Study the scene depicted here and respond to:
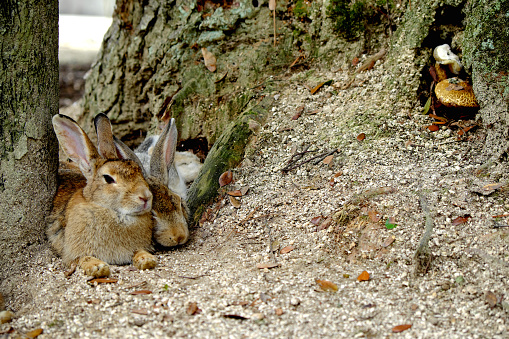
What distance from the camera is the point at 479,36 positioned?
12.1 ft

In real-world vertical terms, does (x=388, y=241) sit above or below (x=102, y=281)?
above

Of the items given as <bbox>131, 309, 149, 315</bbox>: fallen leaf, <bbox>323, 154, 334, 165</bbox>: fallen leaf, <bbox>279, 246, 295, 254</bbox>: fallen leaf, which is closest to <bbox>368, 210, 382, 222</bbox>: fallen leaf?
<bbox>279, 246, 295, 254</bbox>: fallen leaf

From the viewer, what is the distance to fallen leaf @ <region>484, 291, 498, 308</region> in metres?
2.70

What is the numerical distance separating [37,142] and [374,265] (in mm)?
2569

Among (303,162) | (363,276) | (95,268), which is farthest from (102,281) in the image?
(303,162)

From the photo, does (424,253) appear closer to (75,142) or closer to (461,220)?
(461,220)

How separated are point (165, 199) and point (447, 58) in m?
2.57

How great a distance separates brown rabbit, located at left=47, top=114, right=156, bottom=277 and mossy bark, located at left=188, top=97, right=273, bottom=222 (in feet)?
2.33

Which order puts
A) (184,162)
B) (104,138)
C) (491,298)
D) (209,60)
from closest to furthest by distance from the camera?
(491,298) → (104,138) → (209,60) → (184,162)

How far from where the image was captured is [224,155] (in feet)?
15.3

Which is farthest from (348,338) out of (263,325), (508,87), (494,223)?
(508,87)

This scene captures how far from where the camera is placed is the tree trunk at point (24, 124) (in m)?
3.54

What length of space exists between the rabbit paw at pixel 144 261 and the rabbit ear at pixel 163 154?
32.3 inches

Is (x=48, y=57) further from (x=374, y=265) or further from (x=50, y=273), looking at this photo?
(x=374, y=265)
